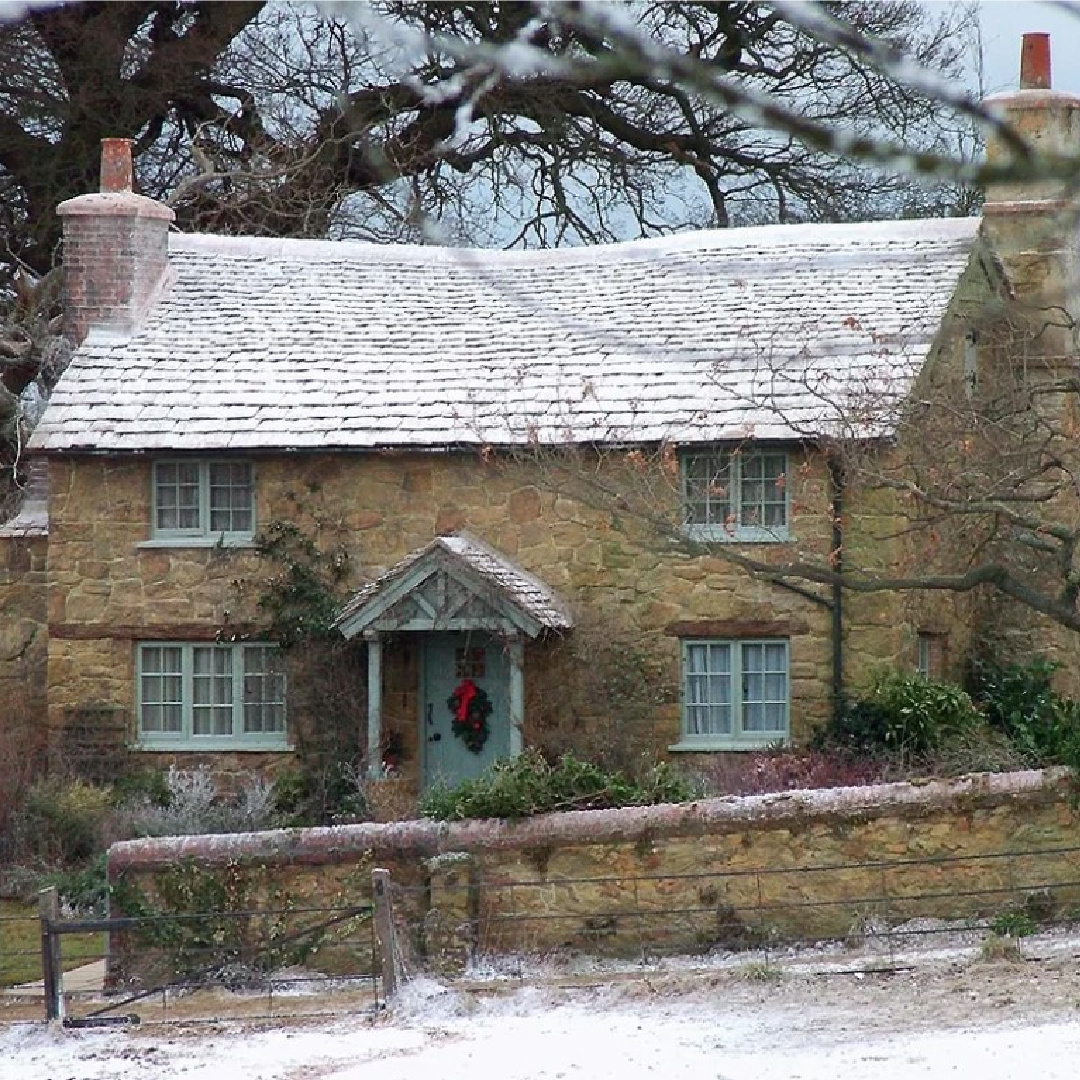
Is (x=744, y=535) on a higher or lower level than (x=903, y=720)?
higher

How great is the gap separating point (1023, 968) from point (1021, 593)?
8.39ft

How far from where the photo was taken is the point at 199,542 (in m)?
21.4

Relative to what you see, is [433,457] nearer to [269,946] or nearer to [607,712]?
[607,712]

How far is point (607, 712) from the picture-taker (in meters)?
20.2

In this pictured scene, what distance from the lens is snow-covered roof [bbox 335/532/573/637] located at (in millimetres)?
19797

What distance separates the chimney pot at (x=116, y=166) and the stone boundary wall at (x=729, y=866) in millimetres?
10783

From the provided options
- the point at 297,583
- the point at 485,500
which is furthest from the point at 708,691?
the point at 297,583

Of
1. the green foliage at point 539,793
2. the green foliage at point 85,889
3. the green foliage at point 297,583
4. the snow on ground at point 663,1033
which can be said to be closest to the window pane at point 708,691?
the green foliage at point 297,583

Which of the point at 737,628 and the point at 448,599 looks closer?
the point at 448,599

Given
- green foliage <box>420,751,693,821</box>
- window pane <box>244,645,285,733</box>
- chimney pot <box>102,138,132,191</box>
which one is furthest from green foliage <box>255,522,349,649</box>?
chimney pot <box>102,138,132,191</box>

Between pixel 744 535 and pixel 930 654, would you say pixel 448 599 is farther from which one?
pixel 930 654

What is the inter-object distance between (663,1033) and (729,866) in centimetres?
299

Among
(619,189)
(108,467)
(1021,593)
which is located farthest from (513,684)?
(619,189)

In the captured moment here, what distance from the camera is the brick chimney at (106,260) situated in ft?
75.8
